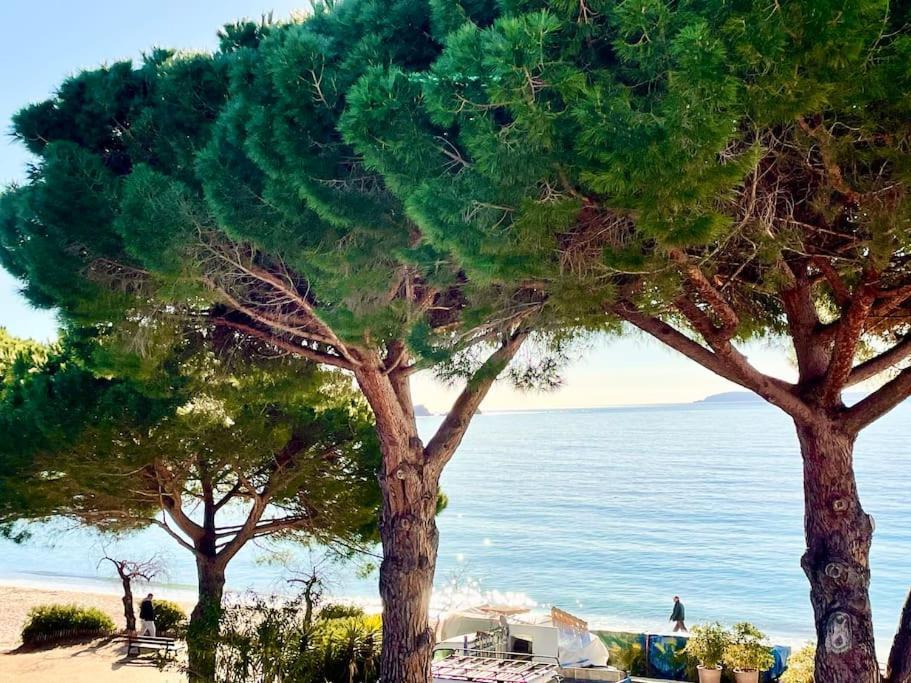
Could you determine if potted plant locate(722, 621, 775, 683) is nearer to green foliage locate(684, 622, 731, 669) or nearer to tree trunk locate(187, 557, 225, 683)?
green foliage locate(684, 622, 731, 669)

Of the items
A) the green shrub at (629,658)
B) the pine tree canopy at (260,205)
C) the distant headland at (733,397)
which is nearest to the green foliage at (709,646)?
the green shrub at (629,658)

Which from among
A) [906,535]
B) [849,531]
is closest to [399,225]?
[849,531]

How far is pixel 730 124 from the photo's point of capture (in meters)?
3.17

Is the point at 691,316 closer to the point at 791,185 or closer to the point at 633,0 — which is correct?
the point at 791,185

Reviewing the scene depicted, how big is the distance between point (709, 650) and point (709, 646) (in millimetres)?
45

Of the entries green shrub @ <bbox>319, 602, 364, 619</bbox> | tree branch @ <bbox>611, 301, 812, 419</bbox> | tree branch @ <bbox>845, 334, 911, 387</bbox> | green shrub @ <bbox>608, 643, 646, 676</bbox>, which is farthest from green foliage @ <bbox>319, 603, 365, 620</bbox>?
tree branch @ <bbox>845, 334, 911, 387</bbox>

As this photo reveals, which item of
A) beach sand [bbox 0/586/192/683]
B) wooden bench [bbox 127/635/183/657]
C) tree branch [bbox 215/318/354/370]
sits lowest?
beach sand [bbox 0/586/192/683]

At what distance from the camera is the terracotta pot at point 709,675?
878 cm

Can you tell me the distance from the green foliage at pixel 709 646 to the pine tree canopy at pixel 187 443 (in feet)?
12.3

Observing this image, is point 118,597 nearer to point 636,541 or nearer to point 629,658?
point 629,658

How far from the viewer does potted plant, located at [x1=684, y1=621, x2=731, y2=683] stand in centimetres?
880

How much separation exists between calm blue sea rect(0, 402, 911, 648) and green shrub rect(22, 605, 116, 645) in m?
1.26

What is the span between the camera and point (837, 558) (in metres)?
4.72

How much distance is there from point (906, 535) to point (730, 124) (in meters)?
34.1
